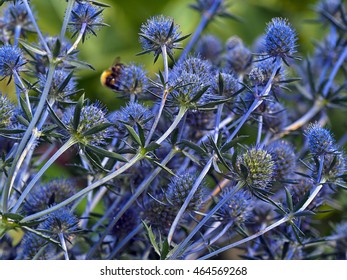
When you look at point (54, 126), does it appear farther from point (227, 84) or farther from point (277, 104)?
point (277, 104)

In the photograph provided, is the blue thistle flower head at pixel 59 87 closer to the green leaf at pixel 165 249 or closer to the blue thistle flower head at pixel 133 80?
the blue thistle flower head at pixel 133 80

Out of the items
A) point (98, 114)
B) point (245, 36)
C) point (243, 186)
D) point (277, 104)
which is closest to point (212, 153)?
point (243, 186)

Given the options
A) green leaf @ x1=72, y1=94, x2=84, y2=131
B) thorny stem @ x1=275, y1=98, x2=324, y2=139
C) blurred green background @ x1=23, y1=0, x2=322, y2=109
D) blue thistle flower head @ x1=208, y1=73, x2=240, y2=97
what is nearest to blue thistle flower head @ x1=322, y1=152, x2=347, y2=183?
blue thistle flower head @ x1=208, y1=73, x2=240, y2=97

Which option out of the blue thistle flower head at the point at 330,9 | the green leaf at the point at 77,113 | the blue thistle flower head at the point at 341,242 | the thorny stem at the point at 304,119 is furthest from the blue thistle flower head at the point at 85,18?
the blue thistle flower head at the point at 330,9

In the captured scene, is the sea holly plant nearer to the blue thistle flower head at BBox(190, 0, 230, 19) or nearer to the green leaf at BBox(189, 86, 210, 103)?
the green leaf at BBox(189, 86, 210, 103)

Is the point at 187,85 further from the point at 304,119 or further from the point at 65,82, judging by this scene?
the point at 304,119

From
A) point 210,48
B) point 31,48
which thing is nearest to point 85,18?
point 31,48
